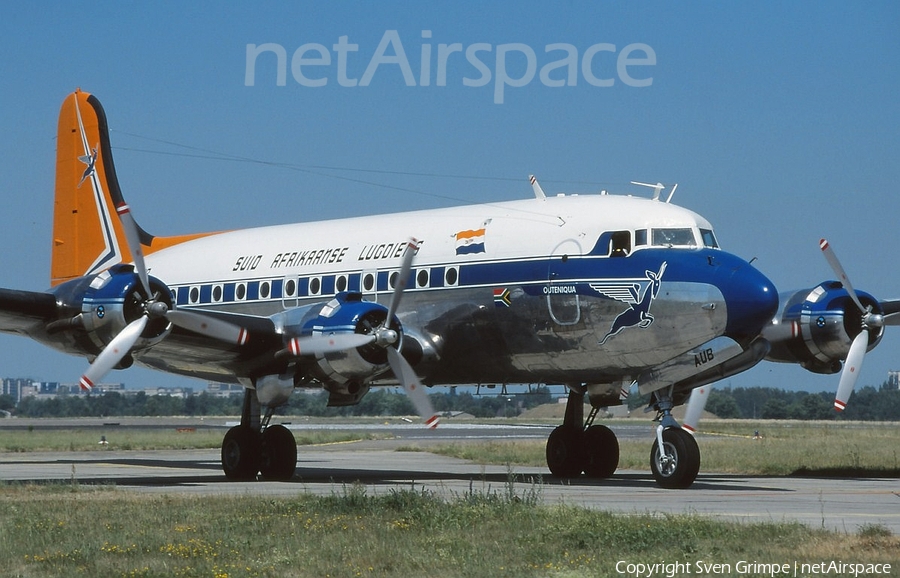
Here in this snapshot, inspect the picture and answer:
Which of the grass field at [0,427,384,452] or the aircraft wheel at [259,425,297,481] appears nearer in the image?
the aircraft wheel at [259,425,297,481]

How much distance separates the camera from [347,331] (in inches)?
703

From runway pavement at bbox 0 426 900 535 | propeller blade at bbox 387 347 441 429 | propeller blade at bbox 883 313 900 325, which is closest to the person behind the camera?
runway pavement at bbox 0 426 900 535

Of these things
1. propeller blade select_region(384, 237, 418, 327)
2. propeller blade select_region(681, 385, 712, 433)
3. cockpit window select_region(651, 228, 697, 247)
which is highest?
cockpit window select_region(651, 228, 697, 247)

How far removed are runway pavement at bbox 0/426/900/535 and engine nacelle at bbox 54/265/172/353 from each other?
7.77ft

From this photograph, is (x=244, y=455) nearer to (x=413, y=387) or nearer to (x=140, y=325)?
(x=413, y=387)

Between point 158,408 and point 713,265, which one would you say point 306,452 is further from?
point 158,408

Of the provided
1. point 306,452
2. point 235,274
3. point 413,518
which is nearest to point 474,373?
point 235,274

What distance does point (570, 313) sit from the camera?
728 inches

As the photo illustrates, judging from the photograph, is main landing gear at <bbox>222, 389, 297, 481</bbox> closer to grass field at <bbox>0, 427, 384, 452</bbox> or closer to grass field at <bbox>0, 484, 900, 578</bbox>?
grass field at <bbox>0, 484, 900, 578</bbox>

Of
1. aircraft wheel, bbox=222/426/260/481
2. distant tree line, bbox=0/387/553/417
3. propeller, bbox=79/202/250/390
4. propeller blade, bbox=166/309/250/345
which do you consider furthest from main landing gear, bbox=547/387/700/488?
distant tree line, bbox=0/387/553/417

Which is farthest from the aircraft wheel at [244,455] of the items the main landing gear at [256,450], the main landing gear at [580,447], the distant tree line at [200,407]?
the distant tree line at [200,407]

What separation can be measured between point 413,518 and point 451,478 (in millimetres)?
8380

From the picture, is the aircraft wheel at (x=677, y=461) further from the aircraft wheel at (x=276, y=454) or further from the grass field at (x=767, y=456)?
the grass field at (x=767, y=456)

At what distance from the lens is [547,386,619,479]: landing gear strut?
2189 cm
